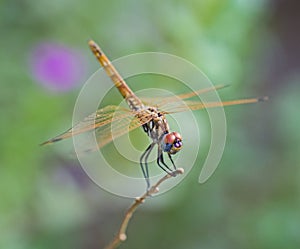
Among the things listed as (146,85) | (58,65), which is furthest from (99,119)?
(58,65)

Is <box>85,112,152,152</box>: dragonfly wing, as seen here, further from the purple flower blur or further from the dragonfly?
the purple flower blur

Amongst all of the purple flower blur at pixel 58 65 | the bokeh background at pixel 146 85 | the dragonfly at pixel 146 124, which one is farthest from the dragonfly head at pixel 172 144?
the purple flower blur at pixel 58 65

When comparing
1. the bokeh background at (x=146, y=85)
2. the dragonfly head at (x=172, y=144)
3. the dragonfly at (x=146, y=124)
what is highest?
the bokeh background at (x=146, y=85)

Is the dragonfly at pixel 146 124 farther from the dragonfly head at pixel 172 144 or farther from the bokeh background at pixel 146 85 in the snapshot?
the bokeh background at pixel 146 85

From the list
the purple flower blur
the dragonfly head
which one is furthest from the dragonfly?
the purple flower blur

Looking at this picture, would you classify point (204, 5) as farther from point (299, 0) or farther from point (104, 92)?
point (299, 0)

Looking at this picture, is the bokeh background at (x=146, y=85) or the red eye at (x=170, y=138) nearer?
Result: the red eye at (x=170, y=138)

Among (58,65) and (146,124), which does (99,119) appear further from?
(58,65)

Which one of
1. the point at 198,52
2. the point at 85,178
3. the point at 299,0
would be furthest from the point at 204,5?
the point at 299,0
